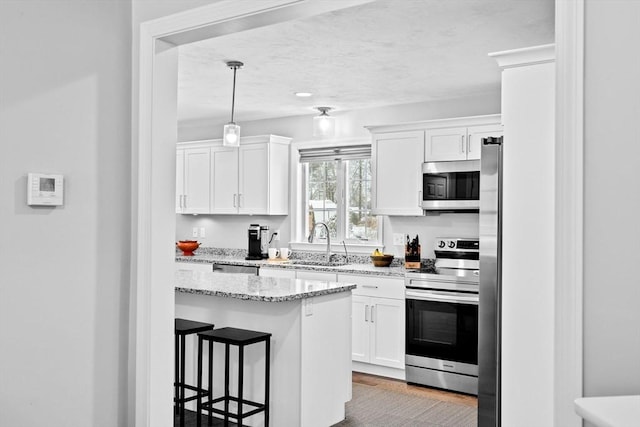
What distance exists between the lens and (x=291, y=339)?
3594mm

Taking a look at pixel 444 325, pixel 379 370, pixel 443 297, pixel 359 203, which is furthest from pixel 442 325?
pixel 359 203

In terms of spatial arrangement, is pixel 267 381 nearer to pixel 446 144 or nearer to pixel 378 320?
pixel 378 320

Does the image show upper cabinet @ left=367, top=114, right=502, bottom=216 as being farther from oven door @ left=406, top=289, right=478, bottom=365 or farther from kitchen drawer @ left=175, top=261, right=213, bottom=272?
kitchen drawer @ left=175, top=261, right=213, bottom=272

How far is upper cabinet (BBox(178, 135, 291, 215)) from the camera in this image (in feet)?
20.6

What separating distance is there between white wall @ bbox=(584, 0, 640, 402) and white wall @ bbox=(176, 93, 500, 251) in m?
3.91

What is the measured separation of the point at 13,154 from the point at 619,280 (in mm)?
2025

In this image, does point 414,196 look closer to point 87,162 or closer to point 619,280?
point 87,162

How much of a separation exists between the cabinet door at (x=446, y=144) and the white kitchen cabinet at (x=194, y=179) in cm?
271

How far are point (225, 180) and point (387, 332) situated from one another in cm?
262

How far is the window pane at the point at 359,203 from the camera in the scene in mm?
6141

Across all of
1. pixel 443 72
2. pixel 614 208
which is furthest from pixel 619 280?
pixel 443 72

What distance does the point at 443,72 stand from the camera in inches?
177

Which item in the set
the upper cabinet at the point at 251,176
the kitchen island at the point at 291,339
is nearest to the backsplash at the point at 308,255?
the upper cabinet at the point at 251,176

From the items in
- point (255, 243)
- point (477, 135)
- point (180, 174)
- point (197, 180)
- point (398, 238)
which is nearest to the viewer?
point (477, 135)
